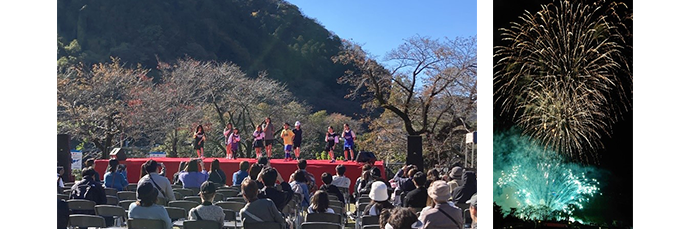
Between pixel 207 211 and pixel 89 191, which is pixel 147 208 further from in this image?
pixel 89 191

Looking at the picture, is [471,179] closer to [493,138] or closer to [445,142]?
[493,138]

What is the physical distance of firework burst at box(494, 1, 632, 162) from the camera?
22.1ft

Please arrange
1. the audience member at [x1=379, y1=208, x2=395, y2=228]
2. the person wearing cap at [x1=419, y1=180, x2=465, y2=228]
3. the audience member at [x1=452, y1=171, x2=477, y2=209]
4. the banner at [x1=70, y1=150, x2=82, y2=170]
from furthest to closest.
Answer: the banner at [x1=70, y1=150, x2=82, y2=170] → the audience member at [x1=452, y1=171, x2=477, y2=209] → the person wearing cap at [x1=419, y1=180, x2=465, y2=228] → the audience member at [x1=379, y1=208, x2=395, y2=228]

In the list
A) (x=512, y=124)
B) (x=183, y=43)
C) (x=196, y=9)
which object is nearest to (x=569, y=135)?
(x=512, y=124)

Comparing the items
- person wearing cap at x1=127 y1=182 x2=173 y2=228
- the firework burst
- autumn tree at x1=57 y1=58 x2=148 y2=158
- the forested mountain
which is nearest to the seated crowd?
person wearing cap at x1=127 y1=182 x2=173 y2=228

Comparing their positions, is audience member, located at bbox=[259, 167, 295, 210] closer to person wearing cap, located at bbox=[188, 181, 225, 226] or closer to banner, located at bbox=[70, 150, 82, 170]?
person wearing cap, located at bbox=[188, 181, 225, 226]

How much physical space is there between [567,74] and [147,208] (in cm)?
474

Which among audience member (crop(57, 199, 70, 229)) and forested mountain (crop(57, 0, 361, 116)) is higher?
forested mountain (crop(57, 0, 361, 116))

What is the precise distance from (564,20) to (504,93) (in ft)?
3.44

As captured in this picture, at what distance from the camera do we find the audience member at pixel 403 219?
4043 millimetres

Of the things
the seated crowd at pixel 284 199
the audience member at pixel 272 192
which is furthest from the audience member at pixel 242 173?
the audience member at pixel 272 192

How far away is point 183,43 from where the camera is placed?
37875mm

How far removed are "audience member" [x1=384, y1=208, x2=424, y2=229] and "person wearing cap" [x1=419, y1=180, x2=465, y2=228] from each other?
411mm

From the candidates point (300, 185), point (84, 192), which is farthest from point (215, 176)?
point (84, 192)
